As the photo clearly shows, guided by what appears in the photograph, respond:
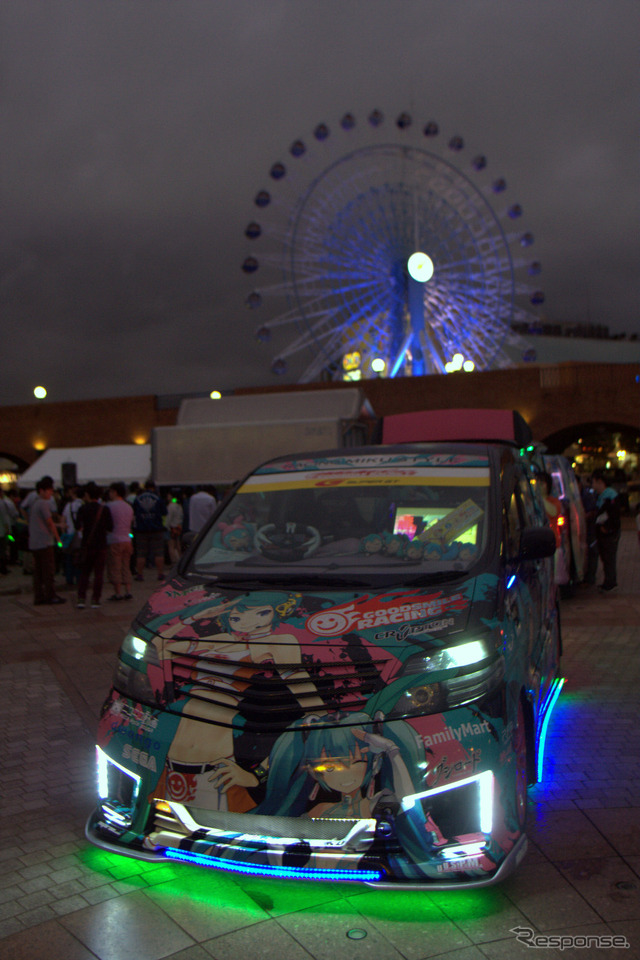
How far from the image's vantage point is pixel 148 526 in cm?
1464

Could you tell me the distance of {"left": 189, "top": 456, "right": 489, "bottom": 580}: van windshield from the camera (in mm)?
3975

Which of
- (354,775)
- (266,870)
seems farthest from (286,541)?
(266,870)

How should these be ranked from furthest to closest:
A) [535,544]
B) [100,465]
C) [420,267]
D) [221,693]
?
[420,267] → [100,465] → [535,544] → [221,693]

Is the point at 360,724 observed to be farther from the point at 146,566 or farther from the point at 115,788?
the point at 146,566

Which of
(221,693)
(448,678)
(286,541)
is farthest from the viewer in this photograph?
(286,541)

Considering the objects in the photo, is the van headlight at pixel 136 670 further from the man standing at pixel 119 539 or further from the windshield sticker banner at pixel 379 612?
the man standing at pixel 119 539

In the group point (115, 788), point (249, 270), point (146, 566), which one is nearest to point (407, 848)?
point (115, 788)

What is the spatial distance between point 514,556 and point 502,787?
124cm

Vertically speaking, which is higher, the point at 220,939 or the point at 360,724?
the point at 360,724

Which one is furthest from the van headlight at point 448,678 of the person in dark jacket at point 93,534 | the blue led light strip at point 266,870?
the person in dark jacket at point 93,534

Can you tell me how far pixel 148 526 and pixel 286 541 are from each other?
35.2 feet

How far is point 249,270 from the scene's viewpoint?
35500 millimetres

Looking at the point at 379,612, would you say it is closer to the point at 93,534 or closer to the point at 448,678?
the point at 448,678

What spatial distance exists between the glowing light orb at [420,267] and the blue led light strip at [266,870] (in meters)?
36.3
